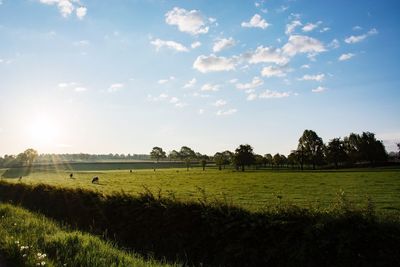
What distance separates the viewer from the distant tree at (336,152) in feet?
383

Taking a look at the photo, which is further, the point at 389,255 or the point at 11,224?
the point at 11,224

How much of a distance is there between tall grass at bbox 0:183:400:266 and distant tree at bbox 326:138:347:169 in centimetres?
10626

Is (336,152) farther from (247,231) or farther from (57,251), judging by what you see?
(57,251)

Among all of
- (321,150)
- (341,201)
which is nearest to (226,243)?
(341,201)

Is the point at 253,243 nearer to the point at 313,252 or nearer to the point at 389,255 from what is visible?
the point at 313,252

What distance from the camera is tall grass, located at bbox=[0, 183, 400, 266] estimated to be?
10688mm

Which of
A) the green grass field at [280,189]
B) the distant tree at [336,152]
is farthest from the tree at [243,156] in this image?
the green grass field at [280,189]

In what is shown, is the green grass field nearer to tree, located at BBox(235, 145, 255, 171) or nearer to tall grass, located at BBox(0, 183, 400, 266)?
tall grass, located at BBox(0, 183, 400, 266)

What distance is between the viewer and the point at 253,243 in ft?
42.6

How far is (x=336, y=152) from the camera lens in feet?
386

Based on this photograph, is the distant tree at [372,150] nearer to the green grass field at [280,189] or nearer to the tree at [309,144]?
the tree at [309,144]

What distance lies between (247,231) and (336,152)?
372ft

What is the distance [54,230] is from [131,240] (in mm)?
4665

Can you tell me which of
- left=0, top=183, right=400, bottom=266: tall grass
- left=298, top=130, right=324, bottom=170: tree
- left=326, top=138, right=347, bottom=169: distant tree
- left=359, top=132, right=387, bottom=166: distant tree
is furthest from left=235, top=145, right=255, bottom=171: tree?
left=0, top=183, right=400, bottom=266: tall grass
